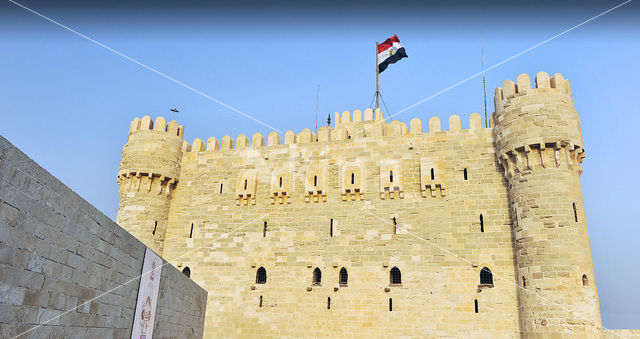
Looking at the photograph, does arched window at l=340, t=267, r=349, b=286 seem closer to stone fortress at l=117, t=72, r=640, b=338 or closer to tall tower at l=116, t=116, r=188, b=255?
stone fortress at l=117, t=72, r=640, b=338

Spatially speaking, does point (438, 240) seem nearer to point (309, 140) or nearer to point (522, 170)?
point (522, 170)

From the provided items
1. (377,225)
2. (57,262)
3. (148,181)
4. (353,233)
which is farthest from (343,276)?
(57,262)

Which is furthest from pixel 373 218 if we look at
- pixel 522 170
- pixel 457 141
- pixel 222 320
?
pixel 222 320

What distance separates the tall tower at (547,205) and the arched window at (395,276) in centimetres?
402

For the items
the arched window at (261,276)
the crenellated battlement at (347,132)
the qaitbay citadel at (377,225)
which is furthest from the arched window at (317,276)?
the crenellated battlement at (347,132)

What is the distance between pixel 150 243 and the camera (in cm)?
1956

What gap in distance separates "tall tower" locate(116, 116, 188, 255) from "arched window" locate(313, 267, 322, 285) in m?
6.99

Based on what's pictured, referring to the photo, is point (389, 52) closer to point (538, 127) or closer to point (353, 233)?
point (538, 127)

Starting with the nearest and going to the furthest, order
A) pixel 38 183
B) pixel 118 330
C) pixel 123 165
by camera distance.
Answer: pixel 38 183 → pixel 118 330 → pixel 123 165

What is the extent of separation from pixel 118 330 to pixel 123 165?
14.1 metres

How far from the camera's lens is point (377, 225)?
17688 millimetres

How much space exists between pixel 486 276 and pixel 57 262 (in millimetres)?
13785

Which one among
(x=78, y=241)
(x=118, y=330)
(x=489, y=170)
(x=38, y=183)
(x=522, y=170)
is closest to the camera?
(x=38, y=183)

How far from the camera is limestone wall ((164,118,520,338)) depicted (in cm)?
1614
